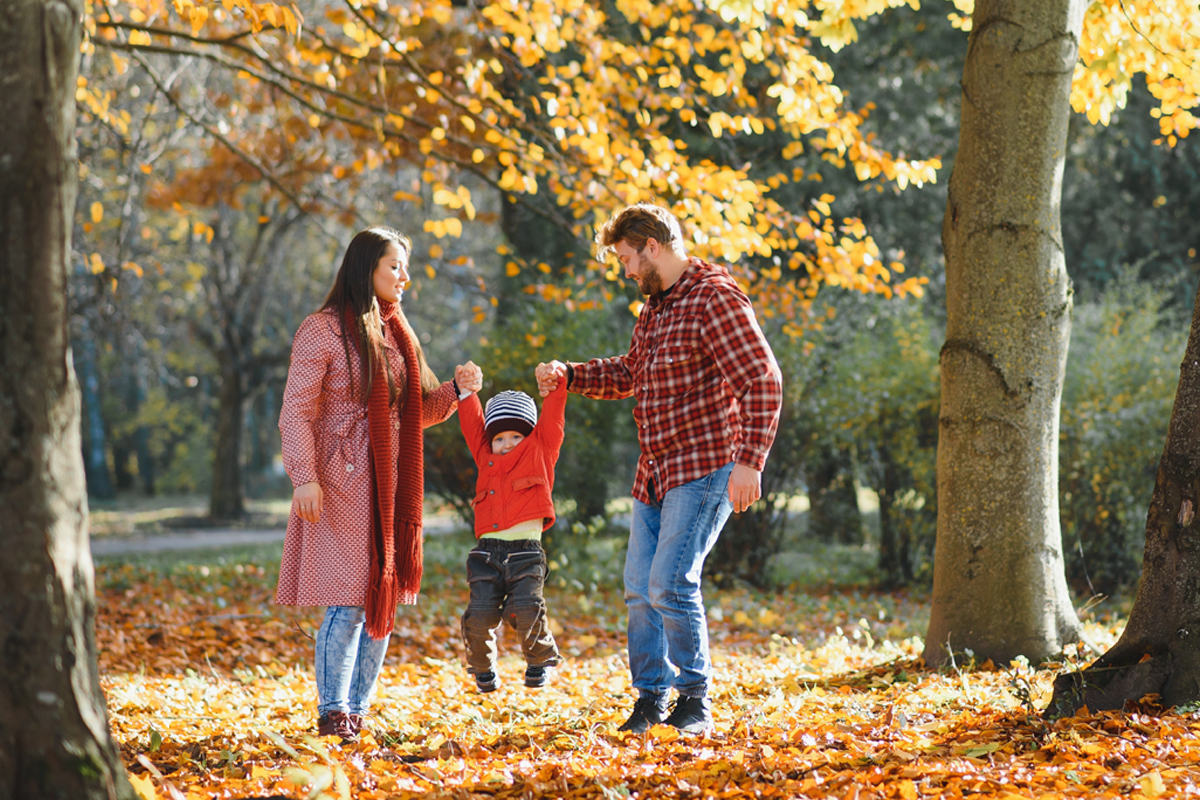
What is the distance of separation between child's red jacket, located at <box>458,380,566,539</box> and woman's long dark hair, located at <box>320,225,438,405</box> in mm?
490

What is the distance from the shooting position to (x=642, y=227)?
355cm

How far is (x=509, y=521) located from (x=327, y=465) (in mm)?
792

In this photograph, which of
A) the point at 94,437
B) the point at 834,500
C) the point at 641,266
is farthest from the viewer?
the point at 94,437

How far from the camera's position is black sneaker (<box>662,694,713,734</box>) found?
11.3ft

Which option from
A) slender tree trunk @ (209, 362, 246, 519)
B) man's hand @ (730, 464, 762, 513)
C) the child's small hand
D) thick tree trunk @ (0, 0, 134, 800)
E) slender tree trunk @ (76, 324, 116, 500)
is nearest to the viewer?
thick tree trunk @ (0, 0, 134, 800)

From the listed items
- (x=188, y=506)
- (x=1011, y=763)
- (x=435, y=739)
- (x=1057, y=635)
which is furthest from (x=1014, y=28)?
(x=188, y=506)

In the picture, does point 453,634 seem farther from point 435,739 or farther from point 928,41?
point 928,41

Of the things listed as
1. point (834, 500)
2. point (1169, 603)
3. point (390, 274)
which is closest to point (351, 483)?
point (390, 274)

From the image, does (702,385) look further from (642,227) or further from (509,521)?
(509,521)

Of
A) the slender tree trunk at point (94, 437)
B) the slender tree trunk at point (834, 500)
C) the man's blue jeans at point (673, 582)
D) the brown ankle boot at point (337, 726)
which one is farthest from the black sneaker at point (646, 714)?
the slender tree trunk at point (94, 437)

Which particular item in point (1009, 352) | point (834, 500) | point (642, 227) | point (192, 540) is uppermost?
point (642, 227)

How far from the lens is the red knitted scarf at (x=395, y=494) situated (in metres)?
3.51

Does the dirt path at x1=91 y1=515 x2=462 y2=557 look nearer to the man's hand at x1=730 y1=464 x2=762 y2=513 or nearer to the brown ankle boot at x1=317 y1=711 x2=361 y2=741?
the brown ankle boot at x1=317 y1=711 x2=361 y2=741

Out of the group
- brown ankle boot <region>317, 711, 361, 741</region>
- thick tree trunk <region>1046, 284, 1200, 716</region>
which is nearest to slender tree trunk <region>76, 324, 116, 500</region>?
brown ankle boot <region>317, 711, 361, 741</region>
